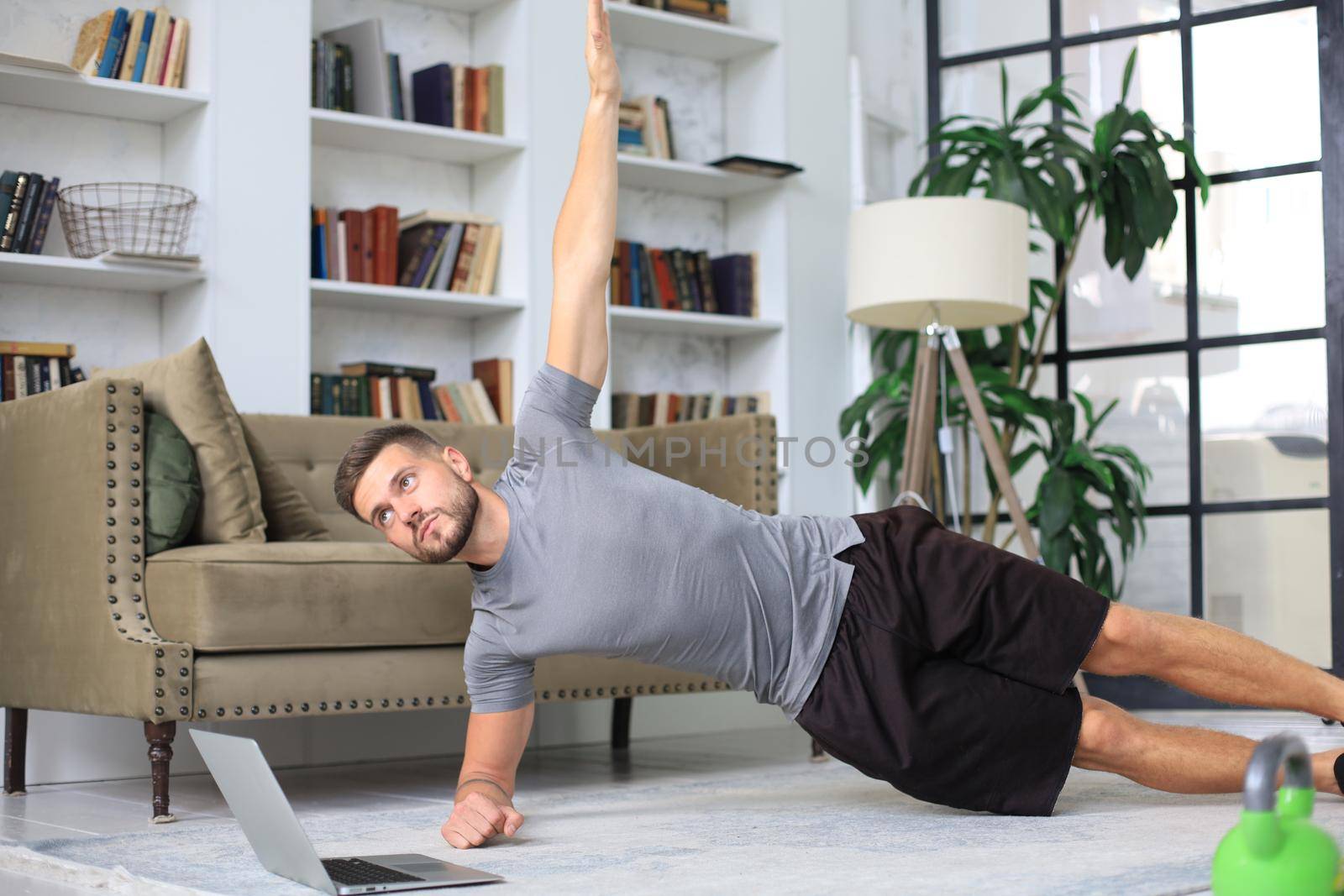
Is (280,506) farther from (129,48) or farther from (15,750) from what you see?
(129,48)

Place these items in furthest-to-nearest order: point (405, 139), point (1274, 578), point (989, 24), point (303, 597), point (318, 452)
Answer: point (989, 24) < point (1274, 578) < point (405, 139) < point (318, 452) < point (303, 597)

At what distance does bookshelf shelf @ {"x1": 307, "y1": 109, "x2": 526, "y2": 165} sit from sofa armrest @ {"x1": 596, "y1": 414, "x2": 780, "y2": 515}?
1086 mm

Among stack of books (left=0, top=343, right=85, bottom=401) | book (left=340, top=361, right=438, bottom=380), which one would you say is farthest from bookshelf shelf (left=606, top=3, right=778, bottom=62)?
stack of books (left=0, top=343, right=85, bottom=401)

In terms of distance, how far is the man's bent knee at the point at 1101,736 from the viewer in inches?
87.9

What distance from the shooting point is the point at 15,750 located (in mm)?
3049

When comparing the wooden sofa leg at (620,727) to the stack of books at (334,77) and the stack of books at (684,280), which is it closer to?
the stack of books at (684,280)

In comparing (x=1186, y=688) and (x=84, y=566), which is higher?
(x=84, y=566)

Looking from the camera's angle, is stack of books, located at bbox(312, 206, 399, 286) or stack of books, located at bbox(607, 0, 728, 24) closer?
stack of books, located at bbox(312, 206, 399, 286)

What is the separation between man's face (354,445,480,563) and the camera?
208 cm

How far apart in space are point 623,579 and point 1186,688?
0.91m

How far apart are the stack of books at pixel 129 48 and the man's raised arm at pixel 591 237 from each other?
6.39 ft

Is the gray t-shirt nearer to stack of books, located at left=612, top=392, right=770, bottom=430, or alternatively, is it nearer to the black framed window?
stack of books, located at left=612, top=392, right=770, bottom=430

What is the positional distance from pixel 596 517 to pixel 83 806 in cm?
140

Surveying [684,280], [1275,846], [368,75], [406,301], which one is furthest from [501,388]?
[1275,846]
